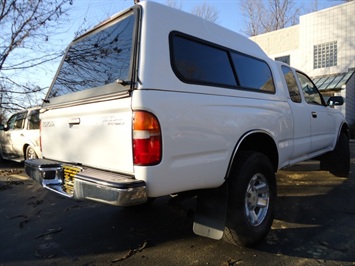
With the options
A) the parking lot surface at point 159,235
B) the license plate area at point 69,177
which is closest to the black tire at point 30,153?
the parking lot surface at point 159,235

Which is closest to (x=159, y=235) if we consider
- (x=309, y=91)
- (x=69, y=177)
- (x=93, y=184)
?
(x=69, y=177)

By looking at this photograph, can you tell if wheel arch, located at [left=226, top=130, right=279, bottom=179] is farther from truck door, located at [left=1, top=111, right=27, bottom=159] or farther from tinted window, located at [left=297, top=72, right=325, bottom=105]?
truck door, located at [left=1, top=111, right=27, bottom=159]

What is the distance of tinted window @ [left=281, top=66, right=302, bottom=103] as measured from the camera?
184 inches

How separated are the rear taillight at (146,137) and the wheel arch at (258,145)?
951mm

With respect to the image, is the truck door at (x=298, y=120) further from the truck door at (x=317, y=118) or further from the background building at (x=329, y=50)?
the background building at (x=329, y=50)

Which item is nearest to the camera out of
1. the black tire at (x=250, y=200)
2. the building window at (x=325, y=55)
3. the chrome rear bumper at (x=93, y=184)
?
the chrome rear bumper at (x=93, y=184)

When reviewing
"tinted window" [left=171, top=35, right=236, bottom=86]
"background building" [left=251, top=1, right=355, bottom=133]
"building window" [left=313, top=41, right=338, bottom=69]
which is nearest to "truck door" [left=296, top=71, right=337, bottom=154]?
"tinted window" [left=171, top=35, right=236, bottom=86]

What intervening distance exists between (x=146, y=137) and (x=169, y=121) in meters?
0.23

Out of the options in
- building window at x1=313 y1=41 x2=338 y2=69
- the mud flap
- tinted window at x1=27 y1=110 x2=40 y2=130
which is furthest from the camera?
building window at x1=313 y1=41 x2=338 y2=69

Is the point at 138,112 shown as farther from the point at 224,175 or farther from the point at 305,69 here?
the point at 305,69

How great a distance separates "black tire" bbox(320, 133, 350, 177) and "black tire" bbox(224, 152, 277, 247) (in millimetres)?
3374

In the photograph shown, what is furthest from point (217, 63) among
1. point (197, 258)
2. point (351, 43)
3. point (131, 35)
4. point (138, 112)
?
point (351, 43)

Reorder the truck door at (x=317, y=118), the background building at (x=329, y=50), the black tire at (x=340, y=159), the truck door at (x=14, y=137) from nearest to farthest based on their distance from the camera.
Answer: the truck door at (x=317, y=118) < the black tire at (x=340, y=159) < the truck door at (x=14, y=137) < the background building at (x=329, y=50)

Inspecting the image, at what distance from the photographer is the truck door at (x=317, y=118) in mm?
5188
